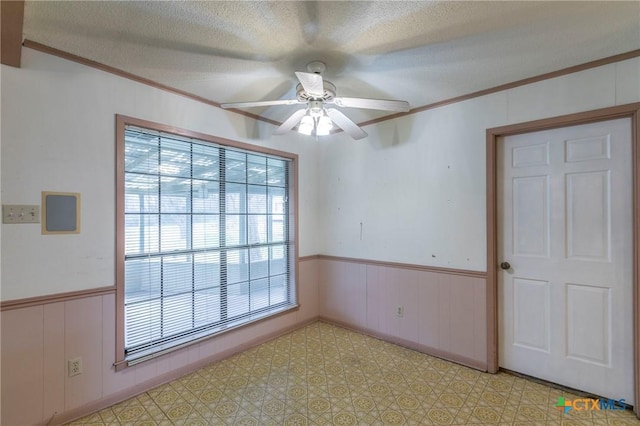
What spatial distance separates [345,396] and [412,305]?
3.85ft

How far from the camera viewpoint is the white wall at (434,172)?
2.27 meters

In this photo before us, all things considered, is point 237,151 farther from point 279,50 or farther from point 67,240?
point 67,240

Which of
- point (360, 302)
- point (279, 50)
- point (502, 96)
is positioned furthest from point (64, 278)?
point (502, 96)

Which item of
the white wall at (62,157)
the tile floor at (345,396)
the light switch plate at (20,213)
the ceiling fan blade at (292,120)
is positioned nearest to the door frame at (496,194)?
the tile floor at (345,396)

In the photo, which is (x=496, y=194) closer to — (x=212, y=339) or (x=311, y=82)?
(x=311, y=82)

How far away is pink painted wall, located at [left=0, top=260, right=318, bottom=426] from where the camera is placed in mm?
1837

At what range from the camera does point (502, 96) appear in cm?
256

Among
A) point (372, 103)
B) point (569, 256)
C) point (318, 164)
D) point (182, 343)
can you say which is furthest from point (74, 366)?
point (569, 256)

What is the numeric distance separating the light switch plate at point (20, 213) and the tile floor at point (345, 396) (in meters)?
1.36

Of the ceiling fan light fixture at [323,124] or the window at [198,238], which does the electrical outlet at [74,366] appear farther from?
the ceiling fan light fixture at [323,124]

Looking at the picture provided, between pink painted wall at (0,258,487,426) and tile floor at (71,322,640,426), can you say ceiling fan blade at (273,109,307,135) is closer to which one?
pink painted wall at (0,258,487,426)

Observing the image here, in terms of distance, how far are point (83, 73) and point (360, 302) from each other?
321 centimetres

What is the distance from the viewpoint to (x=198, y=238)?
2775 mm

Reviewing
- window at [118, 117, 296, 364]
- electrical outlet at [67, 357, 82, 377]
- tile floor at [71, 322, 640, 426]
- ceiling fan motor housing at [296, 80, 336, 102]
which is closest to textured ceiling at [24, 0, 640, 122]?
ceiling fan motor housing at [296, 80, 336, 102]
